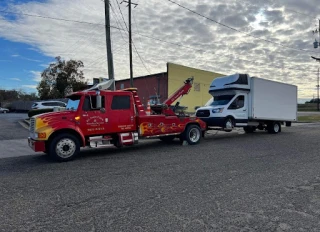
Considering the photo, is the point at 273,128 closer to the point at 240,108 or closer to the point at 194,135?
the point at 240,108

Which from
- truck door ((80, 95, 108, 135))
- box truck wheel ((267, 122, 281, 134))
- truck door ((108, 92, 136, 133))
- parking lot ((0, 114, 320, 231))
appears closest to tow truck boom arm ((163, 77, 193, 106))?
truck door ((108, 92, 136, 133))

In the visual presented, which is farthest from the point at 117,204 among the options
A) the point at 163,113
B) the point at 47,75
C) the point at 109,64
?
the point at 47,75

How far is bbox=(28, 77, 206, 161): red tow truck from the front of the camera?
845 centimetres

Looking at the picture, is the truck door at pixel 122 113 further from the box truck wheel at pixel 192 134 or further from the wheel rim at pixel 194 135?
the wheel rim at pixel 194 135

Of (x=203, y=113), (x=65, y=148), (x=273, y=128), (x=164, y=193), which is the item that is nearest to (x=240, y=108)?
(x=203, y=113)

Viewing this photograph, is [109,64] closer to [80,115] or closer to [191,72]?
[80,115]

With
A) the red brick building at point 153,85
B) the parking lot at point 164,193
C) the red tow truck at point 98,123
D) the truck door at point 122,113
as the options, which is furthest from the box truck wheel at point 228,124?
the red brick building at point 153,85

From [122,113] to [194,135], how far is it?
378cm

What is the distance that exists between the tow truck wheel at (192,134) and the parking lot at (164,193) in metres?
2.83

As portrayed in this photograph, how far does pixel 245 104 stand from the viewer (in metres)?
15.2

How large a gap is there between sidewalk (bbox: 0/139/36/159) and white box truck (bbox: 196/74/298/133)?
28.5 ft

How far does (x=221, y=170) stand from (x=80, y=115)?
4.89 meters

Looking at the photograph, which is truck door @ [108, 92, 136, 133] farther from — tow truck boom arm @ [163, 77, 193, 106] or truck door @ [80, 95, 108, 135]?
tow truck boom arm @ [163, 77, 193, 106]

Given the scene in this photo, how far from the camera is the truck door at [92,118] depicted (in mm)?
9106
